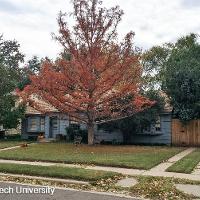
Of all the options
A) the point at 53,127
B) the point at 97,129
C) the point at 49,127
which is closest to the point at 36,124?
the point at 49,127

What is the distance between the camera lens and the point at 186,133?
3047 cm

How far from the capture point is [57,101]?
26062 mm

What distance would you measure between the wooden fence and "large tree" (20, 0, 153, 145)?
5.65 metres

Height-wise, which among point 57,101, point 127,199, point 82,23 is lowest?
point 127,199

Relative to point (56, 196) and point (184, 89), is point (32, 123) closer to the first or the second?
point (184, 89)

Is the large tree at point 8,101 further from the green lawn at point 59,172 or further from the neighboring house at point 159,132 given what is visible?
the green lawn at point 59,172

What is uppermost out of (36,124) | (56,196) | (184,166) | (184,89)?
(184,89)

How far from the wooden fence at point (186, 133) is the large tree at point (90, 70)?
5646 mm

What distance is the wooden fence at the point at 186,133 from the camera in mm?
30141

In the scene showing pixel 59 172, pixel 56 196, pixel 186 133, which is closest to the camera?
pixel 56 196

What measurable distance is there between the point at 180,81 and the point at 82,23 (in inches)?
350

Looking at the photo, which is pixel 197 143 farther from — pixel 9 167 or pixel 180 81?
pixel 9 167

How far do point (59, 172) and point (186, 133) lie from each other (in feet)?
59.0

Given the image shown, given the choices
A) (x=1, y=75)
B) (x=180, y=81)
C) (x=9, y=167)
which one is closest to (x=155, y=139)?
(x=180, y=81)
